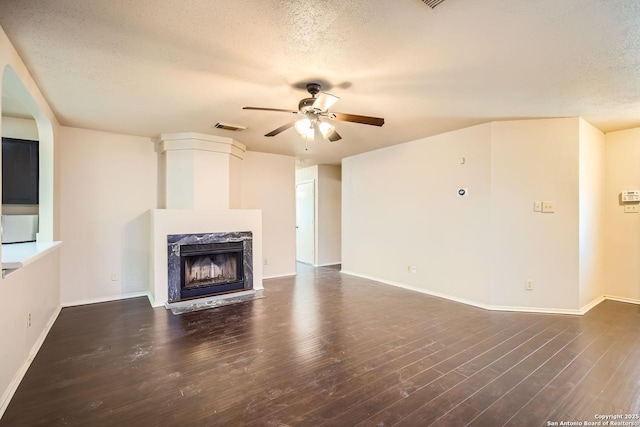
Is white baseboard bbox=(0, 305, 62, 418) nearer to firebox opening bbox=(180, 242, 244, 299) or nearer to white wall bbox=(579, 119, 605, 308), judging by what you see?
firebox opening bbox=(180, 242, 244, 299)

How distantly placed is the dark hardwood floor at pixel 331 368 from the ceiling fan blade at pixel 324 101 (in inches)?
84.8

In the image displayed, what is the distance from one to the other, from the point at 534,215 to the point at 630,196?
1609mm

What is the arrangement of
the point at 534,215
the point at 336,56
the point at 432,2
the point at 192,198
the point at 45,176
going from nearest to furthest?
the point at 432,2 → the point at 336,56 → the point at 45,176 → the point at 534,215 → the point at 192,198

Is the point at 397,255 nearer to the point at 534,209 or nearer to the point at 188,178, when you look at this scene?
the point at 534,209

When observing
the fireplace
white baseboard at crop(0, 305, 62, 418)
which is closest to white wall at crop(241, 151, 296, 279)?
the fireplace

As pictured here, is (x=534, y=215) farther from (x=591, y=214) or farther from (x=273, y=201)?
(x=273, y=201)

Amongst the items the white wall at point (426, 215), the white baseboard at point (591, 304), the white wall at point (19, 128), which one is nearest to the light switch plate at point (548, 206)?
the white wall at point (426, 215)

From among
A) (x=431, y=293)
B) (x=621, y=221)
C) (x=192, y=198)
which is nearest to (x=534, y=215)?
(x=621, y=221)

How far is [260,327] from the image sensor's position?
3229mm

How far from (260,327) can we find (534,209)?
11.8ft

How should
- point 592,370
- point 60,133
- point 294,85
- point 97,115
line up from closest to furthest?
point 592,370
point 294,85
point 97,115
point 60,133

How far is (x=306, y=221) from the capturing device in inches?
286

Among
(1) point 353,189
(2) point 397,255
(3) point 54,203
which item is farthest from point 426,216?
(3) point 54,203

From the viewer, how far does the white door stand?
7.07 meters
